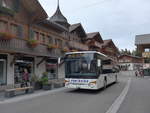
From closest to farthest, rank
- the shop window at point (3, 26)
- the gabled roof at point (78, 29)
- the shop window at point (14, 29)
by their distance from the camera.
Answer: the shop window at point (3, 26), the shop window at point (14, 29), the gabled roof at point (78, 29)

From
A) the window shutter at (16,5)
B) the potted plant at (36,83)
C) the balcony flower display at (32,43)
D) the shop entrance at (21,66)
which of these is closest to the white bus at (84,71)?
the potted plant at (36,83)

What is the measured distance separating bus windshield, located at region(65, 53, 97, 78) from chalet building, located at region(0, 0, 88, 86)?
14.2 ft

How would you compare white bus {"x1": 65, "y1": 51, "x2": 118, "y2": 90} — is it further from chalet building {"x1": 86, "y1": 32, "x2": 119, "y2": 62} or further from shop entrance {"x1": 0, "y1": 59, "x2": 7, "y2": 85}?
chalet building {"x1": 86, "y1": 32, "x2": 119, "y2": 62}

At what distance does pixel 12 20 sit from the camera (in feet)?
51.6

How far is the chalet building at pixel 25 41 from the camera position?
47.0ft

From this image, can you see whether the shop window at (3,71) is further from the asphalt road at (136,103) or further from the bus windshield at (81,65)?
the asphalt road at (136,103)

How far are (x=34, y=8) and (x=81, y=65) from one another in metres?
8.90

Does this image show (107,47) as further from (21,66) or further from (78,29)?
(21,66)

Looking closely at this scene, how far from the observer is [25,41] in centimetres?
1562

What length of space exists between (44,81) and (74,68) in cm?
334

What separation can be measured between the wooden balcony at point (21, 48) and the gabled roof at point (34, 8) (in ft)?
10.2

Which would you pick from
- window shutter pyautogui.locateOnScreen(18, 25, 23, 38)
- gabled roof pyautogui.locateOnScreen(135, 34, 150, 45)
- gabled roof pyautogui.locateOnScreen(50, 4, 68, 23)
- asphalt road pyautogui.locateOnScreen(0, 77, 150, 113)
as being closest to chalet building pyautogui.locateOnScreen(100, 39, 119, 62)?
gabled roof pyautogui.locateOnScreen(135, 34, 150, 45)

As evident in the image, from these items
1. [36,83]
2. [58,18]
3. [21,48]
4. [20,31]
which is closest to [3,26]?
[20,31]

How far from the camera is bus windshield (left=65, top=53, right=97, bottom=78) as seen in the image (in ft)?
40.3
